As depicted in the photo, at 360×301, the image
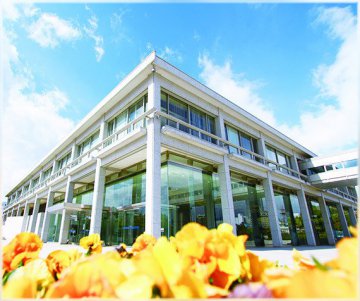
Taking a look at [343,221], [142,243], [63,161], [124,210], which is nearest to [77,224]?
[124,210]

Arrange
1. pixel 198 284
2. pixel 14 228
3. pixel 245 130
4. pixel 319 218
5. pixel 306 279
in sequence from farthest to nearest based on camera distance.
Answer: pixel 14 228 → pixel 319 218 → pixel 245 130 → pixel 198 284 → pixel 306 279

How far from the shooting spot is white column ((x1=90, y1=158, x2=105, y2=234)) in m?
11.3

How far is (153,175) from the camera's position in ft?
28.8

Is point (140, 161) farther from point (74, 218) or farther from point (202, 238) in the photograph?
point (202, 238)

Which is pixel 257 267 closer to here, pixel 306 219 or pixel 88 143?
pixel 88 143

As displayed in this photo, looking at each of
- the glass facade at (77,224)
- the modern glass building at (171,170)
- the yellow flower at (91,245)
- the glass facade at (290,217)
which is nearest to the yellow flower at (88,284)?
the yellow flower at (91,245)

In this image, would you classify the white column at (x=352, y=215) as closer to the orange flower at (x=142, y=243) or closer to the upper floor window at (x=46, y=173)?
the orange flower at (x=142, y=243)

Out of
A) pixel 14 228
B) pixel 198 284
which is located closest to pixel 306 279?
pixel 198 284

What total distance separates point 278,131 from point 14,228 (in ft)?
86.0

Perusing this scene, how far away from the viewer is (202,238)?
0.72m

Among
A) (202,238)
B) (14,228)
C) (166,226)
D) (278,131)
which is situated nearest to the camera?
(202,238)

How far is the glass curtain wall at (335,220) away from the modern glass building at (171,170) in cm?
792

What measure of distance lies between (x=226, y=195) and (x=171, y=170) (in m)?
3.08

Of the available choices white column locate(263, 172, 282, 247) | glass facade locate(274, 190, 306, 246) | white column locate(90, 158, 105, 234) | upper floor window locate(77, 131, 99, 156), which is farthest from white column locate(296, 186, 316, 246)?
upper floor window locate(77, 131, 99, 156)
